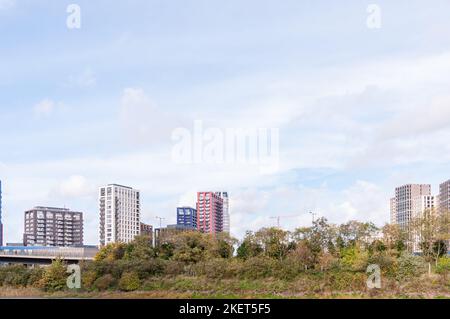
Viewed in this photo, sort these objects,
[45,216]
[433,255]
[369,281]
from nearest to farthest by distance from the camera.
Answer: [369,281] → [433,255] → [45,216]

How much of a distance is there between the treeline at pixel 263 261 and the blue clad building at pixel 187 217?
0.82 metres

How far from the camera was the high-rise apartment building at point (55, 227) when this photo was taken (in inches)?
1449

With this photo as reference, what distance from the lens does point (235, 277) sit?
36.3 feet

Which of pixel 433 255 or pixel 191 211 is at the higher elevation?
pixel 191 211

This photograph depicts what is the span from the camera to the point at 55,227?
38.8 m

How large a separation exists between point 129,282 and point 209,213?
243 inches

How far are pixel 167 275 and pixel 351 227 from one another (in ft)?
21.7

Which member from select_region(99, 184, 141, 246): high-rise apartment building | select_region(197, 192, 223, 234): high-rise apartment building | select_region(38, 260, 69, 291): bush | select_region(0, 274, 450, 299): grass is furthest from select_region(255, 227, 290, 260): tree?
select_region(38, 260, 69, 291): bush

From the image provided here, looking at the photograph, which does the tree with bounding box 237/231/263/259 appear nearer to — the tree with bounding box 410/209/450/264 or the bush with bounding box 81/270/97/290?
the bush with bounding box 81/270/97/290

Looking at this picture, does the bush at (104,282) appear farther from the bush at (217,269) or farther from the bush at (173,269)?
the bush at (217,269)

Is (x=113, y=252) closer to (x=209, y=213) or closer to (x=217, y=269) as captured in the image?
(x=209, y=213)
